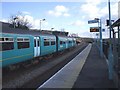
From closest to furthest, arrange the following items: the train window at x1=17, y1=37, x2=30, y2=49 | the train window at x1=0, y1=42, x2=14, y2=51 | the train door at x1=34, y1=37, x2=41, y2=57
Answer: the train window at x1=0, y1=42, x2=14, y2=51 < the train window at x1=17, y1=37, x2=30, y2=49 < the train door at x1=34, y1=37, x2=41, y2=57

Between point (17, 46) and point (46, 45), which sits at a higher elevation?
point (17, 46)

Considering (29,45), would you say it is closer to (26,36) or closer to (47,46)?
(26,36)

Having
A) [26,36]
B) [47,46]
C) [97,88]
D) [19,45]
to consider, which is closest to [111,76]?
[97,88]

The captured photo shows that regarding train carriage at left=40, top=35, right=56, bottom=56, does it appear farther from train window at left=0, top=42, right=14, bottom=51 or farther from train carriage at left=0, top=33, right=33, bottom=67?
train window at left=0, top=42, right=14, bottom=51

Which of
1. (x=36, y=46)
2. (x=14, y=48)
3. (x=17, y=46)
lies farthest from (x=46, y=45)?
(x=14, y=48)

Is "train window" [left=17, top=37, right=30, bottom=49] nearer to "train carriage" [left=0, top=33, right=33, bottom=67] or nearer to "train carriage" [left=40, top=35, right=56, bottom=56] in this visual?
"train carriage" [left=0, top=33, right=33, bottom=67]

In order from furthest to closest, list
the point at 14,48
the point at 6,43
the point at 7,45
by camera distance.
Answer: the point at 14,48 → the point at 7,45 → the point at 6,43

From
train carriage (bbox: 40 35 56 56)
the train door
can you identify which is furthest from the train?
train carriage (bbox: 40 35 56 56)

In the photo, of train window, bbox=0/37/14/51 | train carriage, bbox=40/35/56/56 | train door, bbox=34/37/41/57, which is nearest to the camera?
train window, bbox=0/37/14/51

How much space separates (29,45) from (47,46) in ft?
26.6

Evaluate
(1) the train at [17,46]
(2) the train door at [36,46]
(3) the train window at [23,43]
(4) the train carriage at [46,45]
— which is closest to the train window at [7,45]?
(1) the train at [17,46]

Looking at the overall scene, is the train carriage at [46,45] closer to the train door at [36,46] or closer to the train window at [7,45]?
the train door at [36,46]

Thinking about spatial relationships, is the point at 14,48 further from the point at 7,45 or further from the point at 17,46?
the point at 7,45

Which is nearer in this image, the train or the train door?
the train
